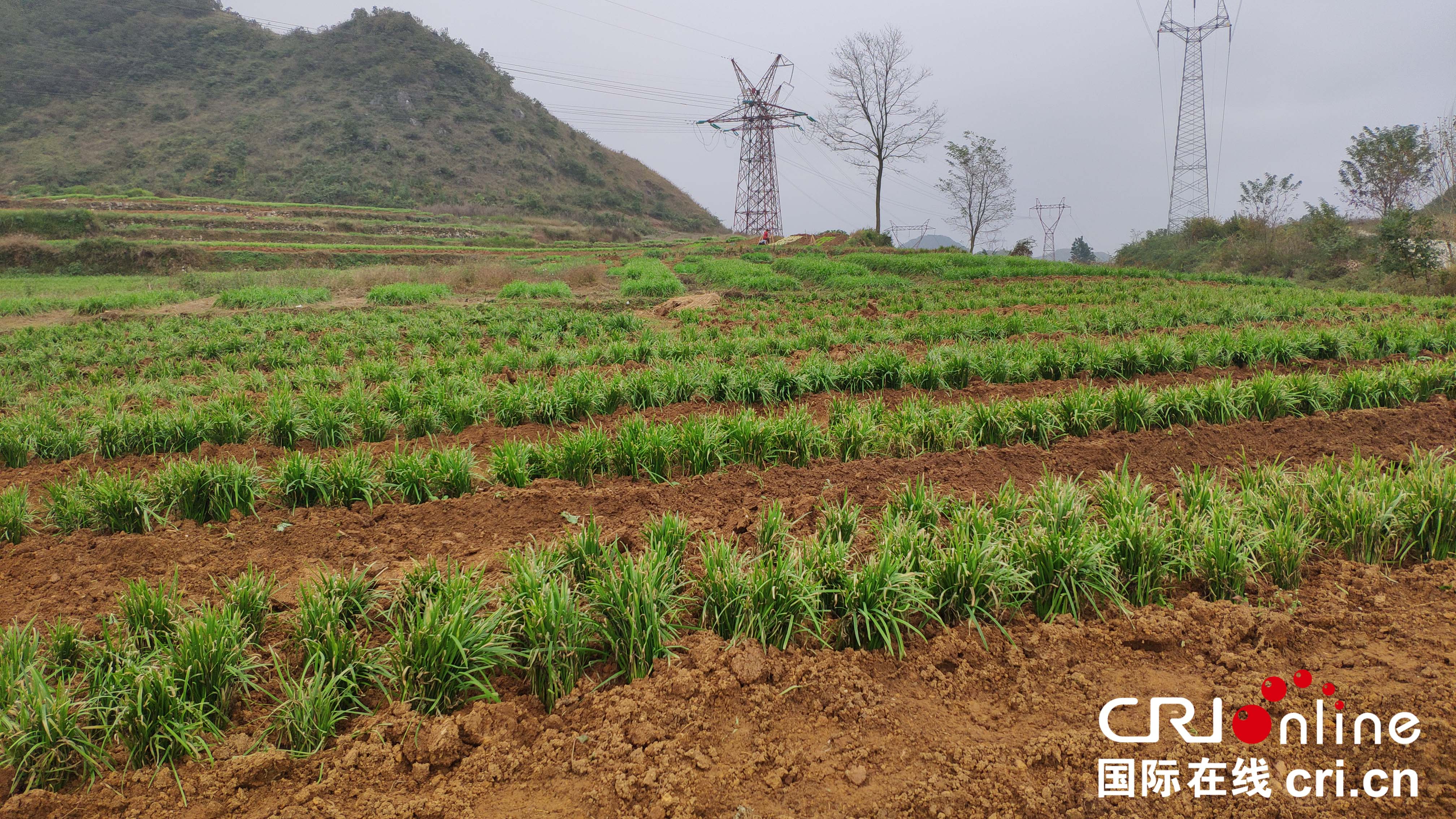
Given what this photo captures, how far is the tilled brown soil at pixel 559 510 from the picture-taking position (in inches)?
150

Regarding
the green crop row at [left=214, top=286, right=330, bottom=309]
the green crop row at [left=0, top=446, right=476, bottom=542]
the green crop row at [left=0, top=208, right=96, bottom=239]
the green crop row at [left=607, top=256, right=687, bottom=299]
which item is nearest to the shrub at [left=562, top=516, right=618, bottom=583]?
the green crop row at [left=0, top=446, right=476, bottom=542]

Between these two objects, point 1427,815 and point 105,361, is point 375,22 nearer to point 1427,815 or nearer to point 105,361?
point 105,361

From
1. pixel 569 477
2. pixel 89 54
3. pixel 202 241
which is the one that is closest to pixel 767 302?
pixel 569 477

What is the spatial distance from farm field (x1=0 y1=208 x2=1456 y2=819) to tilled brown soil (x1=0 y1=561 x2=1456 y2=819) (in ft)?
0.05

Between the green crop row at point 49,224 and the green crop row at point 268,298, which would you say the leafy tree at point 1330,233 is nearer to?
the green crop row at point 268,298

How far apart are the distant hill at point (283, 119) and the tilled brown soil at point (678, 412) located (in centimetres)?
6707

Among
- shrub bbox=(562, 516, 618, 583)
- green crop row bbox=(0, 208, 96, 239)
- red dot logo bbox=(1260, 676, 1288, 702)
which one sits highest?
green crop row bbox=(0, 208, 96, 239)

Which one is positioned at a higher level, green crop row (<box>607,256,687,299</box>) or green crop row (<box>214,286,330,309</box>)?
green crop row (<box>607,256,687,299</box>)

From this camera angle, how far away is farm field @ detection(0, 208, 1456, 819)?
2268 millimetres

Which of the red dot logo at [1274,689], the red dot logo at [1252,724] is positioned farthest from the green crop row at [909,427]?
the red dot logo at [1252,724]

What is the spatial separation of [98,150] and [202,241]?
42.8m

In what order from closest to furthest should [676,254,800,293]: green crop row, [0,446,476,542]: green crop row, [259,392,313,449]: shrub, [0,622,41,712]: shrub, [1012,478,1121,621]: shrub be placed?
[0,622,41,712]: shrub, [1012,478,1121,621]: shrub, [0,446,476,542]: green crop row, [259,392,313,449]: shrub, [676,254,800,293]: green crop row

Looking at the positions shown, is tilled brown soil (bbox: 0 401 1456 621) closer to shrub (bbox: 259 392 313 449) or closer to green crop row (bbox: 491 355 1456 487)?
green crop row (bbox: 491 355 1456 487)

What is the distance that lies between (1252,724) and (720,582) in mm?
2114
